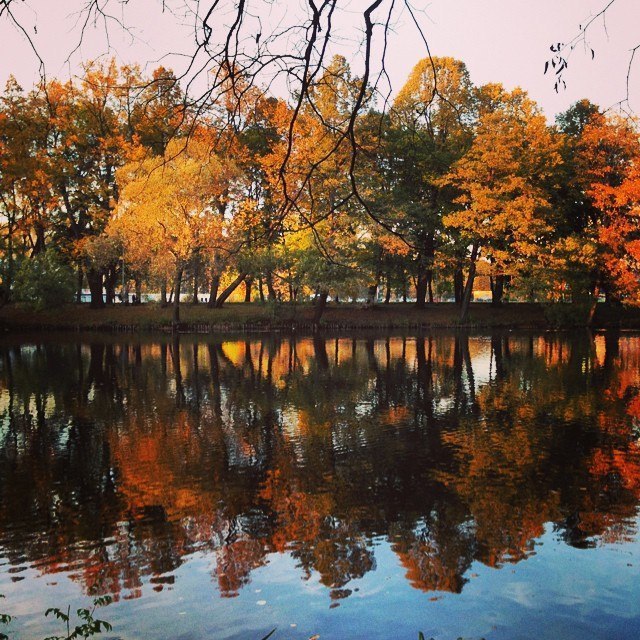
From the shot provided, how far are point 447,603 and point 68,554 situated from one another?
160 inches

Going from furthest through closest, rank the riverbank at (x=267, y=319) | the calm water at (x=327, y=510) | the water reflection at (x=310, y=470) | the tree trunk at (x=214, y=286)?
the tree trunk at (x=214, y=286)
the riverbank at (x=267, y=319)
the water reflection at (x=310, y=470)
the calm water at (x=327, y=510)

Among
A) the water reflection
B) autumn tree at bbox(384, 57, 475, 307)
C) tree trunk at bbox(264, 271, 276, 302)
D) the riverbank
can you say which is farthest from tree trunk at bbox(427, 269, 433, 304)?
the water reflection

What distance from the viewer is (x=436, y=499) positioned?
9.13m

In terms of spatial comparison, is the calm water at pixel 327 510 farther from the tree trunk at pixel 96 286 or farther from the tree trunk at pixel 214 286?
the tree trunk at pixel 96 286

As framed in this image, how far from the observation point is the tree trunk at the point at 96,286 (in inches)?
1957

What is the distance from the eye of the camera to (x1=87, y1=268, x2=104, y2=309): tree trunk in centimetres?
4972

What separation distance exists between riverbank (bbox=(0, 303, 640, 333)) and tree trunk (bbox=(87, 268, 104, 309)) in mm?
910

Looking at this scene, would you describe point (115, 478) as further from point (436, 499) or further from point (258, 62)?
point (258, 62)

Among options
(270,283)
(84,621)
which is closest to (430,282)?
Answer: (270,283)

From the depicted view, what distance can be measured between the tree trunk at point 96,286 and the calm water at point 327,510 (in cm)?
3135

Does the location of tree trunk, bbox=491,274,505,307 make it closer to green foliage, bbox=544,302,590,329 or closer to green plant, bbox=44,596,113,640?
green foliage, bbox=544,302,590,329

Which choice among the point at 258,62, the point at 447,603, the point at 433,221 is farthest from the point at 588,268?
the point at 258,62

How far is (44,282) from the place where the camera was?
4384 cm

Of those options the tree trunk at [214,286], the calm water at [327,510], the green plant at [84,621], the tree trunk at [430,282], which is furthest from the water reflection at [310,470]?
the tree trunk at [430,282]
